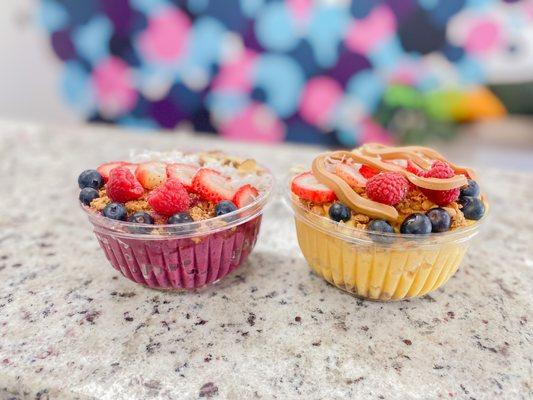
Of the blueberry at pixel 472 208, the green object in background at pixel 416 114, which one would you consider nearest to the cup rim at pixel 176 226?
the blueberry at pixel 472 208

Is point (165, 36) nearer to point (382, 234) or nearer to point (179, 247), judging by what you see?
point (179, 247)

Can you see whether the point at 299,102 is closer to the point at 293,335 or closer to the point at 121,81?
the point at 121,81

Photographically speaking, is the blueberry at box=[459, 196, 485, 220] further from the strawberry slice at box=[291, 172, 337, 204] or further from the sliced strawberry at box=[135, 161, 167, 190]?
the sliced strawberry at box=[135, 161, 167, 190]

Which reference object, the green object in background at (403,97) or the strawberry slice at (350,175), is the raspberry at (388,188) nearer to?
the strawberry slice at (350,175)

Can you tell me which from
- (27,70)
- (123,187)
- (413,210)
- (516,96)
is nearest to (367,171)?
(413,210)

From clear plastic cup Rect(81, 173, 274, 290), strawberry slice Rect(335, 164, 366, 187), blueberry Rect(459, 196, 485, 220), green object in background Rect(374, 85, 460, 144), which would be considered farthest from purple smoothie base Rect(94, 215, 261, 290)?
green object in background Rect(374, 85, 460, 144)

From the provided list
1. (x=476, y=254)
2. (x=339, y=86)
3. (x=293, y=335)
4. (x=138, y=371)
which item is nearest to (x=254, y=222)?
(x=293, y=335)
